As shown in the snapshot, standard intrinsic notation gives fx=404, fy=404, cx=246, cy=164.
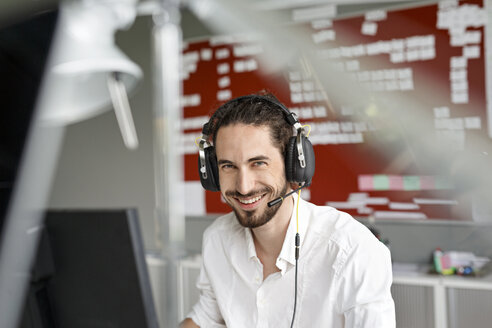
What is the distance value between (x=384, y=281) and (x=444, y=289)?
2.59 feet

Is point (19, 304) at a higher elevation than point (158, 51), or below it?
below

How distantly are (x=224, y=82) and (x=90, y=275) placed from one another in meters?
1.59

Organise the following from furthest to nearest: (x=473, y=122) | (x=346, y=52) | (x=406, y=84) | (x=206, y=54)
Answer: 1. (x=206, y=54)
2. (x=346, y=52)
3. (x=406, y=84)
4. (x=473, y=122)

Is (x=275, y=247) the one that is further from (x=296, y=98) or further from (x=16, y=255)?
(x=296, y=98)

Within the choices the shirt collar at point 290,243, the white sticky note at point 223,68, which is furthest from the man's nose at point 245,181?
the white sticky note at point 223,68

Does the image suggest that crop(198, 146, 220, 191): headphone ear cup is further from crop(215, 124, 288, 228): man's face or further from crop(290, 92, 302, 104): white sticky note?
crop(290, 92, 302, 104): white sticky note

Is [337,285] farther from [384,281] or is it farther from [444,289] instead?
[444,289]

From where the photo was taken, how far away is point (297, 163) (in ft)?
2.89

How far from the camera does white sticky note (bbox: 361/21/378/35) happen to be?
1.73m

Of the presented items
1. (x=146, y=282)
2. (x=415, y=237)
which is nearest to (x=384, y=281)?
(x=146, y=282)

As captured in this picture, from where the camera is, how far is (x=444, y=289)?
1427 mm

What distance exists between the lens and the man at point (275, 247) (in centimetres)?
83

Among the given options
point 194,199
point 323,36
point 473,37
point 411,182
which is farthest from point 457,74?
point 194,199

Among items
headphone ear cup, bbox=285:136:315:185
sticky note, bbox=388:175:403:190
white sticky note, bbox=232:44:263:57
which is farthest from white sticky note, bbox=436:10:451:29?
headphone ear cup, bbox=285:136:315:185
